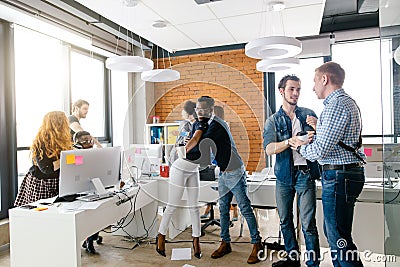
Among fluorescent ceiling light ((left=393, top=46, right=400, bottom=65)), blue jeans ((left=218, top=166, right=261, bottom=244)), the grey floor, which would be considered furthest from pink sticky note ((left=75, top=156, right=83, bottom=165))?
fluorescent ceiling light ((left=393, top=46, right=400, bottom=65))

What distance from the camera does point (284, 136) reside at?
252 centimetres

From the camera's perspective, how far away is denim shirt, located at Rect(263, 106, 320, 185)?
2.46 m

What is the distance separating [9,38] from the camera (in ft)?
11.3

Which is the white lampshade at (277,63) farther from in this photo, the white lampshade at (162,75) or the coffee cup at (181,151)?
the coffee cup at (181,151)

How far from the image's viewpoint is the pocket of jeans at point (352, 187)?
199cm

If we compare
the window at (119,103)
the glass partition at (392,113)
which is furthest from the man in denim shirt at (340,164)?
the window at (119,103)

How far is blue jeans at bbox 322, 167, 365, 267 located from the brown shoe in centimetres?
112

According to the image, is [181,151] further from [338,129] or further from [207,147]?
[338,129]

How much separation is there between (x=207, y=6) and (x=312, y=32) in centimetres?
174

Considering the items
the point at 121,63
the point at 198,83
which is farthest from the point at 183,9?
the point at 198,83

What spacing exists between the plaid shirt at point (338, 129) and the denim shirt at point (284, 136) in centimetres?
42

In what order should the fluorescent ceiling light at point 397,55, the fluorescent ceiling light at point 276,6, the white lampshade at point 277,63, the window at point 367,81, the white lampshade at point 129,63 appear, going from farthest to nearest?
the window at point 367,81
the white lampshade at point 277,63
the fluorescent ceiling light at point 276,6
the white lampshade at point 129,63
the fluorescent ceiling light at point 397,55

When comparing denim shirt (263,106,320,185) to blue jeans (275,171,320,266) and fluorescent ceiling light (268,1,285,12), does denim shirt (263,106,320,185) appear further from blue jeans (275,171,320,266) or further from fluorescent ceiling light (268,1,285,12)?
fluorescent ceiling light (268,1,285,12)

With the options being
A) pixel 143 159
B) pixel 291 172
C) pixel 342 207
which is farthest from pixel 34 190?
pixel 342 207
